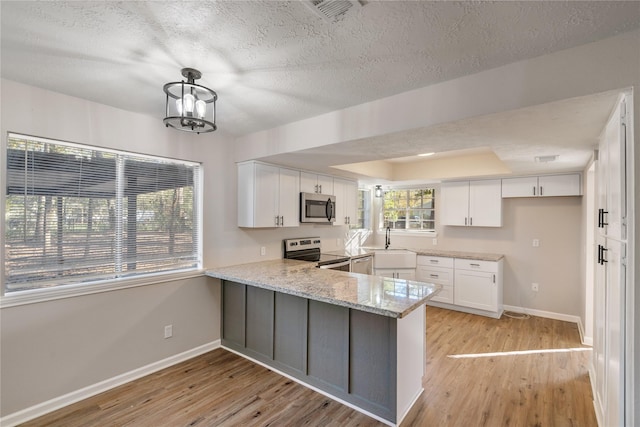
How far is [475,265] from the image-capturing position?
4.46 m

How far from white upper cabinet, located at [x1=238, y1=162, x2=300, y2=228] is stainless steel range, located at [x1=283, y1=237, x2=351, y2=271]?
495mm

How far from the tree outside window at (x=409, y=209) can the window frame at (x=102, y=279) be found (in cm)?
393

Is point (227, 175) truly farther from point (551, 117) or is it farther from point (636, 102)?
point (636, 102)

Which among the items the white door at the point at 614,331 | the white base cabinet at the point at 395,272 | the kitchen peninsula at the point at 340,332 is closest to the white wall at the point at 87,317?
the kitchen peninsula at the point at 340,332

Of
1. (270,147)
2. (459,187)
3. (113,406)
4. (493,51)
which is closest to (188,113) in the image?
(270,147)

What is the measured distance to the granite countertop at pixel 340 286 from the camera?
204 centimetres

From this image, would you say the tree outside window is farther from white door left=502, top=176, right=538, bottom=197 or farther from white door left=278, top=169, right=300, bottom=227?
white door left=278, top=169, right=300, bottom=227

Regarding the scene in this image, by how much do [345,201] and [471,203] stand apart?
2.02 meters

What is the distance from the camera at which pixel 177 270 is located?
3.10 meters

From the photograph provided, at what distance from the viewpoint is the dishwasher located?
14.5 feet

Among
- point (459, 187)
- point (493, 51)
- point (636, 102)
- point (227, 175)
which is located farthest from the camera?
point (459, 187)

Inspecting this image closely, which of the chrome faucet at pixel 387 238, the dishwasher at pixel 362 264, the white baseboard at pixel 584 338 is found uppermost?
Result: the chrome faucet at pixel 387 238

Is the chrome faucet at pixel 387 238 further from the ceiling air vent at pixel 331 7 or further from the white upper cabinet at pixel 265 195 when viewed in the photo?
the ceiling air vent at pixel 331 7

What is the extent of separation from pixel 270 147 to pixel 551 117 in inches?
92.4
